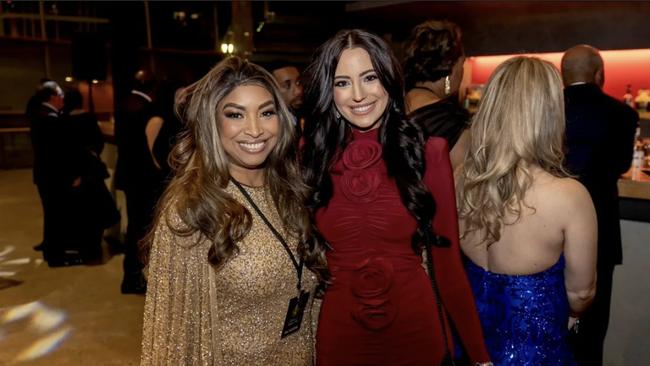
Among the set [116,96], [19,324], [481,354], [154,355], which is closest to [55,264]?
[19,324]

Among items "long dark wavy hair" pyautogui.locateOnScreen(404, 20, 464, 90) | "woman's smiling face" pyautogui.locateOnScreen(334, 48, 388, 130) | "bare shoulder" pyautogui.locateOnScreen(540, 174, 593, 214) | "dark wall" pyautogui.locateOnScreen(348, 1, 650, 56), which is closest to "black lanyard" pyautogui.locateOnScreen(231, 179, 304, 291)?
"woman's smiling face" pyautogui.locateOnScreen(334, 48, 388, 130)

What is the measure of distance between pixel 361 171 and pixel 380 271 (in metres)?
0.29

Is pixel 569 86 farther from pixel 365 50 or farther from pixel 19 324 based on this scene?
pixel 19 324

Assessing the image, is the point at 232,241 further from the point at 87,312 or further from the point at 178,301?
the point at 87,312

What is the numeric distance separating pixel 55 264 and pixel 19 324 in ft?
4.38

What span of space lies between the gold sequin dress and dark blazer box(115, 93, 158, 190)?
8.44 feet

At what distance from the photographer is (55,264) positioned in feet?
16.6

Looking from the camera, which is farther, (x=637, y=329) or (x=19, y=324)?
(x=19, y=324)

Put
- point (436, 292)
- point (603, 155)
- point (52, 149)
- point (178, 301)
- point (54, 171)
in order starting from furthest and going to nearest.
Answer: point (54, 171) < point (52, 149) < point (603, 155) < point (436, 292) < point (178, 301)

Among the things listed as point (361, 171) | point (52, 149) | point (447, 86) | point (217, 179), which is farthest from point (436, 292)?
point (52, 149)

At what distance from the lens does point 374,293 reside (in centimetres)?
162

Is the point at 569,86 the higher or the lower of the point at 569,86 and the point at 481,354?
the higher

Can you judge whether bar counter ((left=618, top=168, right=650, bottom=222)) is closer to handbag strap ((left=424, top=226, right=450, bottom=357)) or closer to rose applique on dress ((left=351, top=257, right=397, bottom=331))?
handbag strap ((left=424, top=226, right=450, bottom=357))

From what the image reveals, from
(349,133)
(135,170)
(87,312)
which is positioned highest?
(349,133)
